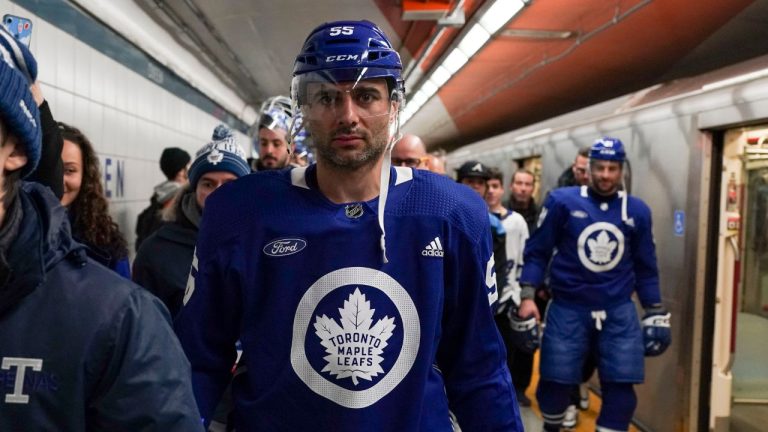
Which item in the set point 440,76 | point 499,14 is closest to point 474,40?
point 499,14

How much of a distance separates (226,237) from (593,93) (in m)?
7.36

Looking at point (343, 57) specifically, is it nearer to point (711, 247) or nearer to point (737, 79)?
point (737, 79)

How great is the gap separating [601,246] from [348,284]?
3.07m

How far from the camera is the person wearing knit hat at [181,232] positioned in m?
2.50

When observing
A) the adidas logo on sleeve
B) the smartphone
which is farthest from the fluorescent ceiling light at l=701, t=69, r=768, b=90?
the smartphone

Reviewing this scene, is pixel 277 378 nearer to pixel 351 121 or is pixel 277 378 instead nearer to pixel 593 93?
pixel 351 121

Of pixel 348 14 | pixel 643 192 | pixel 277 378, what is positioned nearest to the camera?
pixel 277 378

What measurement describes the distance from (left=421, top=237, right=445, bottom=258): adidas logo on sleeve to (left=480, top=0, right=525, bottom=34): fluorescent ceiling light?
361 cm

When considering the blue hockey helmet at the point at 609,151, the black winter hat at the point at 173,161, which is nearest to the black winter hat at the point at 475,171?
the blue hockey helmet at the point at 609,151

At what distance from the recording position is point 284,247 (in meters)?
1.71

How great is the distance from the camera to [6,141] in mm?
1062

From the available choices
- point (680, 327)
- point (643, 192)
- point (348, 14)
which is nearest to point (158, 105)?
point (348, 14)

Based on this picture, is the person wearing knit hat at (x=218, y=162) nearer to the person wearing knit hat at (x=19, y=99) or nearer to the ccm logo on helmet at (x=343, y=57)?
the ccm logo on helmet at (x=343, y=57)

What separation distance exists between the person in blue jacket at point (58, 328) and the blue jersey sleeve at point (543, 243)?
371 cm
